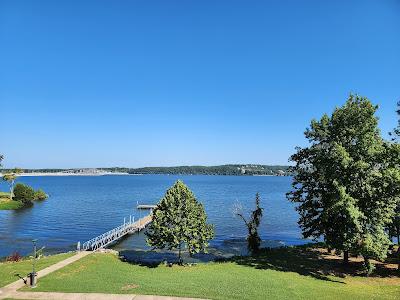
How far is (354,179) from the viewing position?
30938 mm

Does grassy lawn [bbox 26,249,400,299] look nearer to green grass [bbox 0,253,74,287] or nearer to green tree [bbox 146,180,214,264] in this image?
green tree [bbox 146,180,214,264]

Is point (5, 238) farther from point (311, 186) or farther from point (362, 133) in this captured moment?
point (362, 133)

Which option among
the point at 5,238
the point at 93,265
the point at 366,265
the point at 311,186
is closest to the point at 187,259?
the point at 93,265

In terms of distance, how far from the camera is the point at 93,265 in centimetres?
3195

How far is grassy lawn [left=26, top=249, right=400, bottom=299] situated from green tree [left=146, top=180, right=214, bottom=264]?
2.29 m

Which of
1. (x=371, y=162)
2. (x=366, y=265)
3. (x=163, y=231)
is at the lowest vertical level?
(x=366, y=265)

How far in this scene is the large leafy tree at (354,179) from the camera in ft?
96.6

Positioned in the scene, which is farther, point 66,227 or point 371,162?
point 66,227

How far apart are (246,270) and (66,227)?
4936cm

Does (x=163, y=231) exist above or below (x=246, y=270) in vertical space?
above

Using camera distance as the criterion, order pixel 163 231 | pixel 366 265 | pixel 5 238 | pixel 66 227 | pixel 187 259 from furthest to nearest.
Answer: pixel 66 227
pixel 5 238
pixel 187 259
pixel 163 231
pixel 366 265

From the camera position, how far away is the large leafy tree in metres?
29.5

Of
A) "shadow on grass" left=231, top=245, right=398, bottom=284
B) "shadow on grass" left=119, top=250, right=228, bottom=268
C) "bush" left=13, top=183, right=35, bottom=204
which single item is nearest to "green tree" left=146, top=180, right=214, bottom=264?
"shadow on grass" left=231, top=245, right=398, bottom=284

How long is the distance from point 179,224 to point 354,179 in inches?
649
